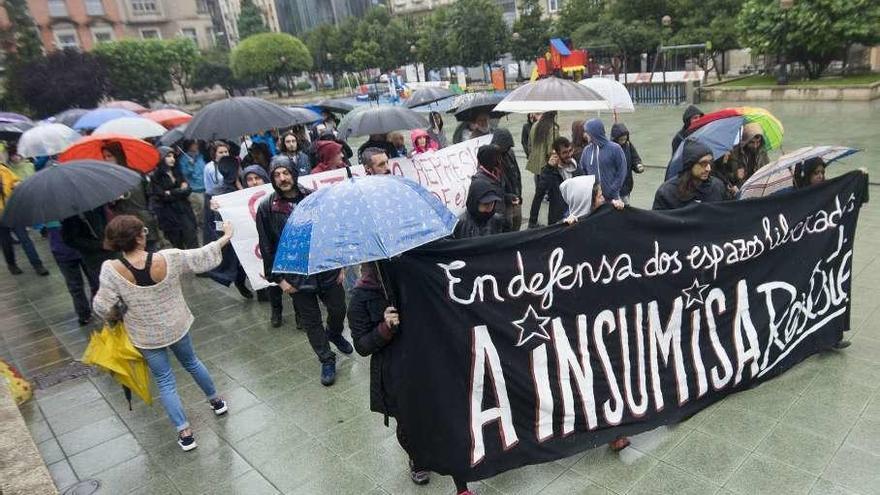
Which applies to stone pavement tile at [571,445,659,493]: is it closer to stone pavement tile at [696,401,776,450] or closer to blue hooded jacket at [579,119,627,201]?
stone pavement tile at [696,401,776,450]

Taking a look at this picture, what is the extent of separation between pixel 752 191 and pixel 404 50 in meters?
44.8

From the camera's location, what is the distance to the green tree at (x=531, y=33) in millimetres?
34312

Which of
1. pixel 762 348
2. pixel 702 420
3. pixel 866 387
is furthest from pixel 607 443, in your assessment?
pixel 866 387

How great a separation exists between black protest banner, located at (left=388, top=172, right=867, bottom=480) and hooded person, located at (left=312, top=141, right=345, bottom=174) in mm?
3750

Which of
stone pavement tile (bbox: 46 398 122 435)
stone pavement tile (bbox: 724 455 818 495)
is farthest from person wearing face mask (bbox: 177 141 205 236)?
stone pavement tile (bbox: 724 455 818 495)

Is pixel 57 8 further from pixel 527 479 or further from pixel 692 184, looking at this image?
pixel 527 479

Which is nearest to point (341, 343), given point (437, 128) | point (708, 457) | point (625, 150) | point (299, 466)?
point (299, 466)

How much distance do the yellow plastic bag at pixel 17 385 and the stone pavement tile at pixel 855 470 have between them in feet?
19.8

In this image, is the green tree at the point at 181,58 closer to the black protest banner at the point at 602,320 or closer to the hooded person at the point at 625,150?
the hooded person at the point at 625,150

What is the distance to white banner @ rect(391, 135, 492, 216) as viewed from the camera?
264 inches

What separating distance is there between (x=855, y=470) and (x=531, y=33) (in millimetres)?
34716

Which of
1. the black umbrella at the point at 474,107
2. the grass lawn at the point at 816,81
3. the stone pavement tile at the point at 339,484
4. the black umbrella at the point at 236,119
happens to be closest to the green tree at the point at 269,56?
the grass lawn at the point at 816,81

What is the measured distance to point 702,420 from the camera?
367 cm

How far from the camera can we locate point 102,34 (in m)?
61.6
